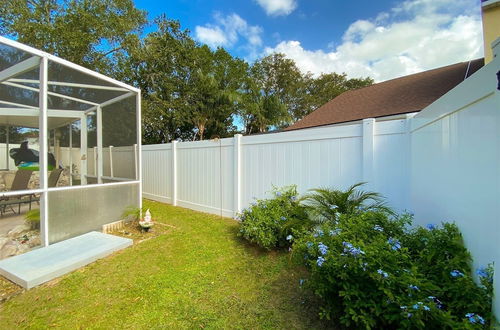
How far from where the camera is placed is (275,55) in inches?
909

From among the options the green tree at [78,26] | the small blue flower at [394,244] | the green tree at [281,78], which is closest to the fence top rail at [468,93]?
the small blue flower at [394,244]

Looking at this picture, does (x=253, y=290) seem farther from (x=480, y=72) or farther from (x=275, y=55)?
(x=275, y=55)

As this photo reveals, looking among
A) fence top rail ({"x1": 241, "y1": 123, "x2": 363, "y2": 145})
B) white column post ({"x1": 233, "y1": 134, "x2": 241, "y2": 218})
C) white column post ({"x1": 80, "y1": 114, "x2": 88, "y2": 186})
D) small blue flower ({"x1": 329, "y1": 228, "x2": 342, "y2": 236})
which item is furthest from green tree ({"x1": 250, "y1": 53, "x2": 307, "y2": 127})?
small blue flower ({"x1": 329, "y1": 228, "x2": 342, "y2": 236})

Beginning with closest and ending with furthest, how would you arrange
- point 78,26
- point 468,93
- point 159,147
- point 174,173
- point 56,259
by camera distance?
1. point 468,93
2. point 56,259
3. point 174,173
4. point 159,147
5. point 78,26

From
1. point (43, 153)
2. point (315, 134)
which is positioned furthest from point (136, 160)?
point (315, 134)

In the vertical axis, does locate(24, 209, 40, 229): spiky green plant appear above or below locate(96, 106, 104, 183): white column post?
below

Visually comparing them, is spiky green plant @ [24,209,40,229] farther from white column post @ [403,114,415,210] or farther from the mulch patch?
white column post @ [403,114,415,210]

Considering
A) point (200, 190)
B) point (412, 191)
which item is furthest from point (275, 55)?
point (412, 191)

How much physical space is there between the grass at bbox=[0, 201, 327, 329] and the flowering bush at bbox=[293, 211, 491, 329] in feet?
2.07

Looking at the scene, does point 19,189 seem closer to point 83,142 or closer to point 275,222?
point 83,142

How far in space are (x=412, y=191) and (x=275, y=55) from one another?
75.7 ft

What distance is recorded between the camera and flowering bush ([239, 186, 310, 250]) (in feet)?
11.5

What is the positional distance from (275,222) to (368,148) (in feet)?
5.77

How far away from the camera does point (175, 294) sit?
2.58m
